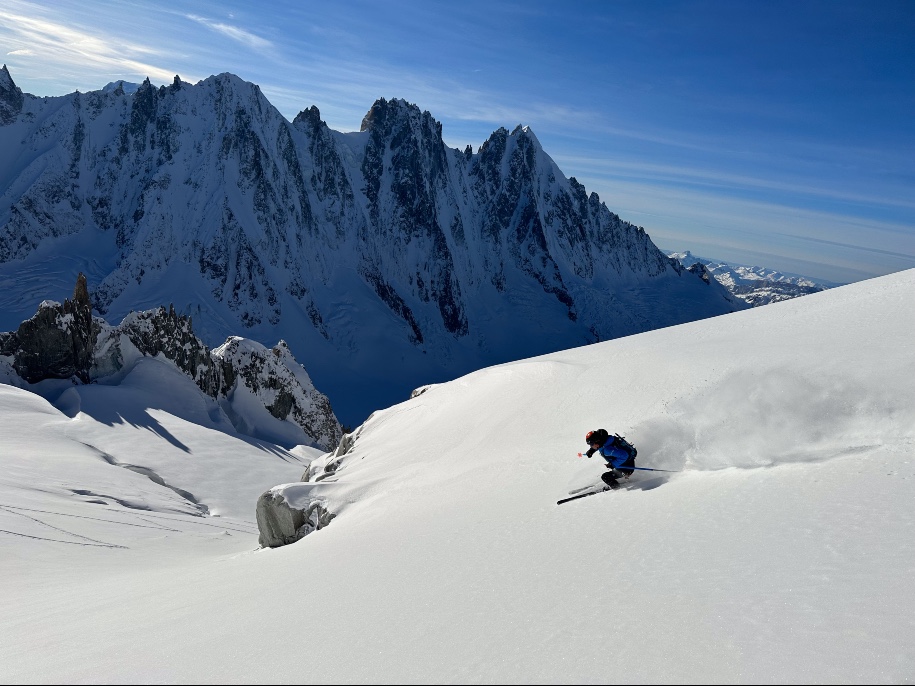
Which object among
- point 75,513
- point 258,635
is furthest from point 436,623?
point 75,513

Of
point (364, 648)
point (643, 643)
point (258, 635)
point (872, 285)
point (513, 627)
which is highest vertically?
point (872, 285)

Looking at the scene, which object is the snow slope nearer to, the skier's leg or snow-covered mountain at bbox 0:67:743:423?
the skier's leg

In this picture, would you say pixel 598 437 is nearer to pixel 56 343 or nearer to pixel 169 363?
pixel 56 343

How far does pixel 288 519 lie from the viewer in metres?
15.4

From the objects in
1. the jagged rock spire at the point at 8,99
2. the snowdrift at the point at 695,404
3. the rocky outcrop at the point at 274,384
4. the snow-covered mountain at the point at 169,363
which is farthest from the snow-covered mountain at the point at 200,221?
the snowdrift at the point at 695,404

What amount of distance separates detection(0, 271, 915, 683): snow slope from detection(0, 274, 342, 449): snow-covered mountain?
44165mm

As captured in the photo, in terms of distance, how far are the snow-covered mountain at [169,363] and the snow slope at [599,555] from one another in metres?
44.2

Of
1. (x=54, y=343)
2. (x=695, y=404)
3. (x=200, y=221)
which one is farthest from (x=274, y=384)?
(x=200, y=221)

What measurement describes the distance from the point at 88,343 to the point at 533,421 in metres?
59.0

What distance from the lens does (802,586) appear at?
16.9 feet

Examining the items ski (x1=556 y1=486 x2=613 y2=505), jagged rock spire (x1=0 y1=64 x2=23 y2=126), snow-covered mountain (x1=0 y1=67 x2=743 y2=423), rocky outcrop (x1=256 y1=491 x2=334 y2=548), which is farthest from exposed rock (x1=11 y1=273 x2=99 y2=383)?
jagged rock spire (x1=0 y1=64 x2=23 y2=126)

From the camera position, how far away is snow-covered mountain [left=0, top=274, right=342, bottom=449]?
2197 inches

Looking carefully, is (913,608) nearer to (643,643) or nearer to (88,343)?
(643,643)

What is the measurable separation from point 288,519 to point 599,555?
10810 millimetres
